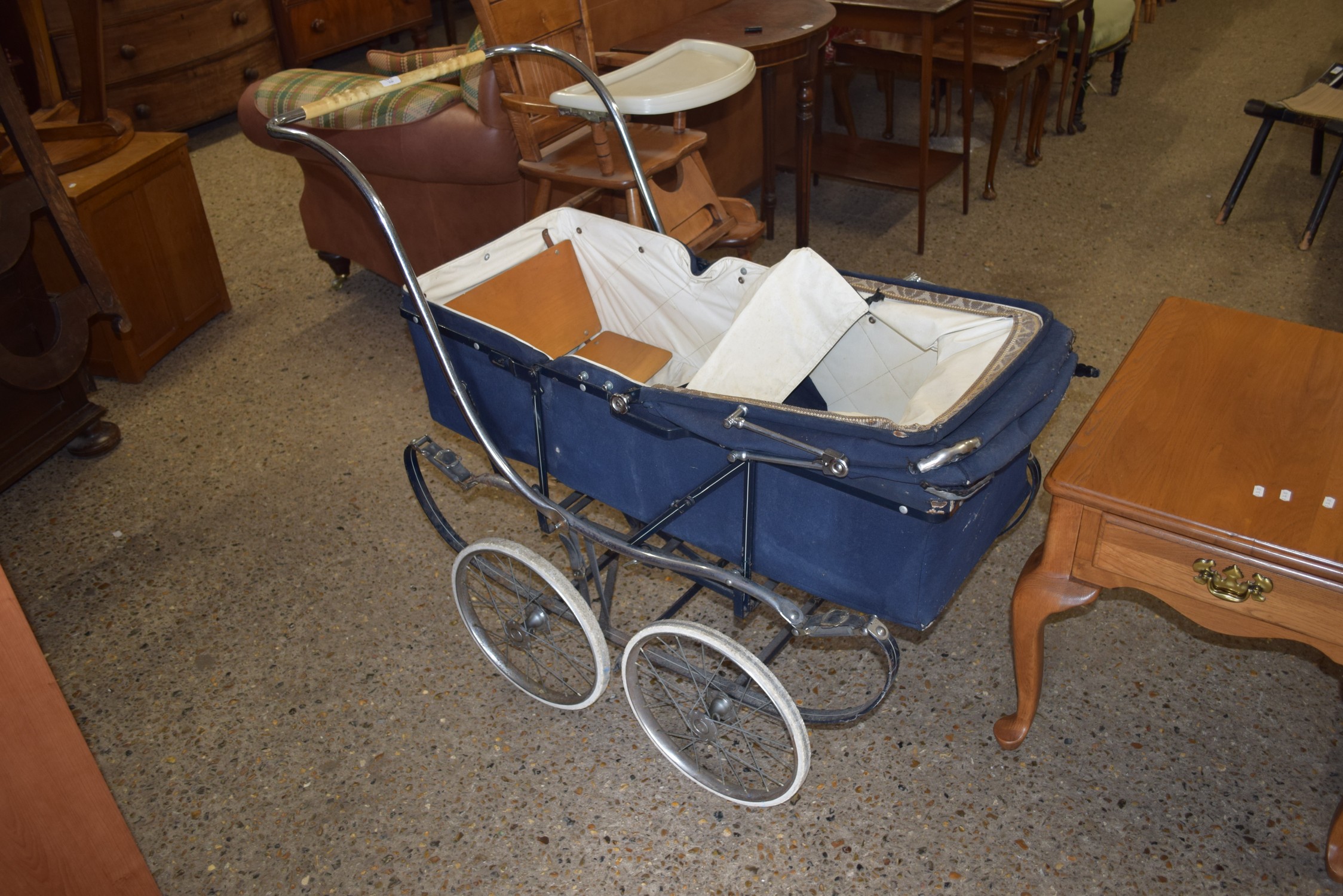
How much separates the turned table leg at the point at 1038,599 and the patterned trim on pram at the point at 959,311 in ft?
0.68

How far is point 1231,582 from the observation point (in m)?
1.36

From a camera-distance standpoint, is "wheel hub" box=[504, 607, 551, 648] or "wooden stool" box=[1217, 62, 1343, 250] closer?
"wheel hub" box=[504, 607, 551, 648]

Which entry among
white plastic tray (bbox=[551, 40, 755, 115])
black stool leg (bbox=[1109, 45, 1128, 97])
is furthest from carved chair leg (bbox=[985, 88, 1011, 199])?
white plastic tray (bbox=[551, 40, 755, 115])

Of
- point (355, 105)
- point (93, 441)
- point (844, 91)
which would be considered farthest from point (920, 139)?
point (93, 441)

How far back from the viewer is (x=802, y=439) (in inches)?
55.7

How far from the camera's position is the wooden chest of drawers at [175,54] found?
398 centimetres

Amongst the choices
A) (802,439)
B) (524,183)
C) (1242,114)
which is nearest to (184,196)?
(524,183)

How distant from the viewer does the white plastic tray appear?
207cm

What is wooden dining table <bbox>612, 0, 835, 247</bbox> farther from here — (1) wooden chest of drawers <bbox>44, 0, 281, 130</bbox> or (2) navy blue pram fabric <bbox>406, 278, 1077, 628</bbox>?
(1) wooden chest of drawers <bbox>44, 0, 281, 130</bbox>

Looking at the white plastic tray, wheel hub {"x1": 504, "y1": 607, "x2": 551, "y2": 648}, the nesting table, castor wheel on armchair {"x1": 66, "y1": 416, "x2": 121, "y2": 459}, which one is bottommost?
castor wheel on armchair {"x1": 66, "y1": 416, "x2": 121, "y2": 459}

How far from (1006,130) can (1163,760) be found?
10.3 ft

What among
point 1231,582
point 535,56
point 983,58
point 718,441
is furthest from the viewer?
point 983,58

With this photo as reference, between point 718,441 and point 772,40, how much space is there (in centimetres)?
156

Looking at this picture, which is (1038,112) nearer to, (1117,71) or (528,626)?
(1117,71)
